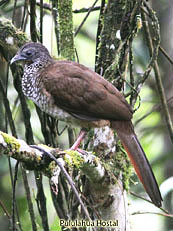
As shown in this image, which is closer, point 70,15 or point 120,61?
point 120,61

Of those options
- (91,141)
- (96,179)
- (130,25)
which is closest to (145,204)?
(91,141)

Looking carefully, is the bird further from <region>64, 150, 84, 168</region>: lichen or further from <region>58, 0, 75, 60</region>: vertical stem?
<region>64, 150, 84, 168</region>: lichen

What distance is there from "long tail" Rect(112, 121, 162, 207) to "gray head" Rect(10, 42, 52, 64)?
902 millimetres

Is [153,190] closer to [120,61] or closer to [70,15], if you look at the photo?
[120,61]

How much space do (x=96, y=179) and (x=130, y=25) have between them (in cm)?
123

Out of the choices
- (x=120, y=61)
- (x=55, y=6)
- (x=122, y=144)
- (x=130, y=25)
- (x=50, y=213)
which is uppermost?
(x=55, y=6)

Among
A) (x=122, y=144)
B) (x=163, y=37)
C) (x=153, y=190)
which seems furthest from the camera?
(x=163, y=37)

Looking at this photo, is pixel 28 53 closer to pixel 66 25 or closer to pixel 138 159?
pixel 66 25

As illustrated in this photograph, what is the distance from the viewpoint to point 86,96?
363cm

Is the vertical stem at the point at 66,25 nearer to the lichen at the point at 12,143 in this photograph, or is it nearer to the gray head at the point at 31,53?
the gray head at the point at 31,53

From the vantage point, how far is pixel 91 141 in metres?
3.77

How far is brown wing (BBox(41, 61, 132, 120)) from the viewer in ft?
11.7

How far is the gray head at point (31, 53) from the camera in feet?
12.6

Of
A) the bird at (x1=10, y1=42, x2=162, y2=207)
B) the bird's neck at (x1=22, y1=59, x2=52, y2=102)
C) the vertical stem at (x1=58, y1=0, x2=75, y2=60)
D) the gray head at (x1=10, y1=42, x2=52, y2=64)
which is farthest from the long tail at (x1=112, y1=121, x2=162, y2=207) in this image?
the gray head at (x1=10, y1=42, x2=52, y2=64)
